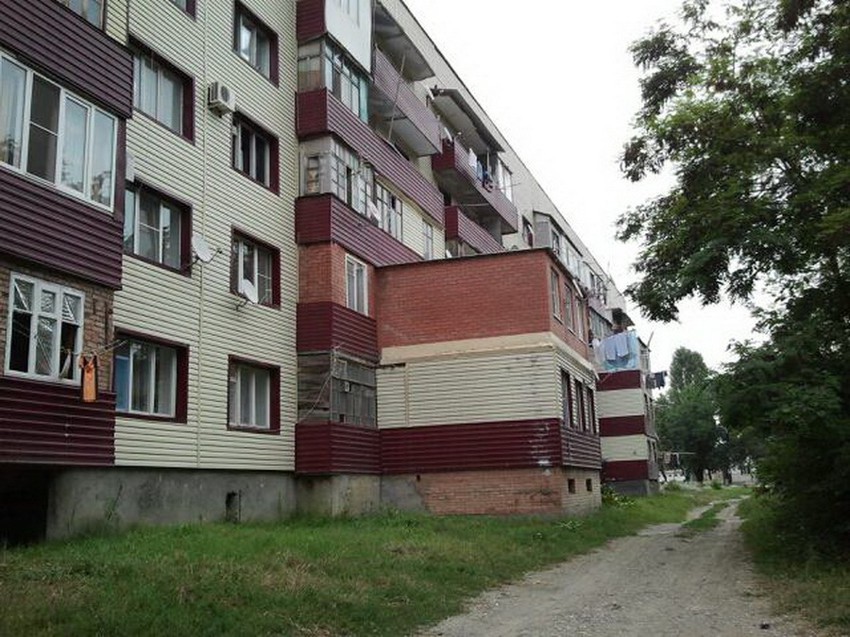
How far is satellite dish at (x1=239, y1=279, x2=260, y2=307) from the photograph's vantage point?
17.5 metres

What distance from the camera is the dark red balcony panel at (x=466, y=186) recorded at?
96.8 feet

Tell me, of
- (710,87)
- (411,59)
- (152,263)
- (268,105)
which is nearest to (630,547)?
(710,87)

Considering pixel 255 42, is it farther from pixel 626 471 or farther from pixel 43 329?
pixel 626 471

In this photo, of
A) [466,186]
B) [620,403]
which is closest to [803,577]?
[466,186]

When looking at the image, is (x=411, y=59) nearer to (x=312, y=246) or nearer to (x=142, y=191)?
(x=312, y=246)

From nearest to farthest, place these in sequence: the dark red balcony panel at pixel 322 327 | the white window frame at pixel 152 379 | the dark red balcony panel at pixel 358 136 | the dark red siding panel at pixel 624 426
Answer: the white window frame at pixel 152 379 → the dark red balcony panel at pixel 322 327 → the dark red balcony panel at pixel 358 136 → the dark red siding panel at pixel 624 426

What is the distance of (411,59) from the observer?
27484 mm

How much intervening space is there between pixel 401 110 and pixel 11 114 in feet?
50.2

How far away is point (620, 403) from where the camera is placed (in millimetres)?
48281

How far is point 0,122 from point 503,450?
1368 centimetres

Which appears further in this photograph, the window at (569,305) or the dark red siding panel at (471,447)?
the window at (569,305)

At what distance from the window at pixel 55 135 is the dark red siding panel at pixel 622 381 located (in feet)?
127

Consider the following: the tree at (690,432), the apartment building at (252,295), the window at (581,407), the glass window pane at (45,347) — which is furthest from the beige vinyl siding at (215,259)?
the tree at (690,432)

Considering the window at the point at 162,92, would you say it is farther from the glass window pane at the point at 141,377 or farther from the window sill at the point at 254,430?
the window sill at the point at 254,430
